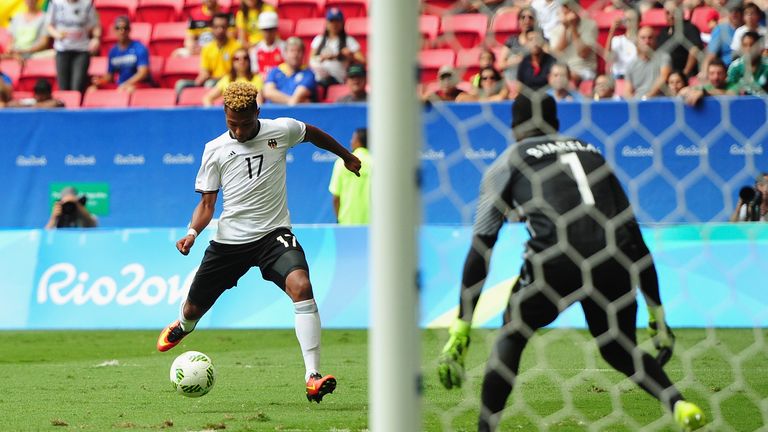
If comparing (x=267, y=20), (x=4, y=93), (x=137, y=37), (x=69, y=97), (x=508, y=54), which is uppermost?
(x=508, y=54)

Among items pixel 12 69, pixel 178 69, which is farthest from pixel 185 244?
pixel 12 69

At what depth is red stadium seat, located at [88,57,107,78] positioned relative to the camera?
1625cm

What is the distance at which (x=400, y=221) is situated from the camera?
3.46 m

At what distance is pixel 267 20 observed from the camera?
14891mm

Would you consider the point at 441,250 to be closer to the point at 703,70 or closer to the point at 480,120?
the point at 480,120

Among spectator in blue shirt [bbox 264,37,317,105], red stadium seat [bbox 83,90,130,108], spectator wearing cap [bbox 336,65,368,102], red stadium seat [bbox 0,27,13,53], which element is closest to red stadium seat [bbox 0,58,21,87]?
red stadium seat [bbox 0,27,13,53]

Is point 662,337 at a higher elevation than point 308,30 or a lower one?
higher

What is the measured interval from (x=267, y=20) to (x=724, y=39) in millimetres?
8047

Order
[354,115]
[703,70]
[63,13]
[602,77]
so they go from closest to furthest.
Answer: [703,70], [602,77], [354,115], [63,13]

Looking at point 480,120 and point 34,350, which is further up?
point 480,120

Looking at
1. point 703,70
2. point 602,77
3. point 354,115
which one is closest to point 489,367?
point 703,70

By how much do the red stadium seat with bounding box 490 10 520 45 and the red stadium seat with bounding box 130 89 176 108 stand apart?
624cm

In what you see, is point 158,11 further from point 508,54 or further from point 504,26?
point 508,54

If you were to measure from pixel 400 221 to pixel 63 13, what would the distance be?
1363 centimetres
